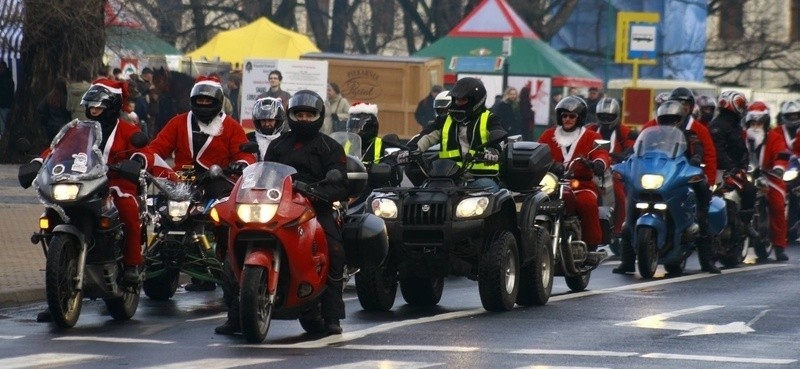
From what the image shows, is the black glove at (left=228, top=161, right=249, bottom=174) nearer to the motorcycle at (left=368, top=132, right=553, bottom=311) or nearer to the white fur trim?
the motorcycle at (left=368, top=132, right=553, bottom=311)

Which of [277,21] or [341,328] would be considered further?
[277,21]

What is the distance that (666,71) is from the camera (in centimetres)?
5853

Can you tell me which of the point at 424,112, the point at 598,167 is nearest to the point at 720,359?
the point at 598,167

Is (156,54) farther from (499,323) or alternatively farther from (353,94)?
(499,323)

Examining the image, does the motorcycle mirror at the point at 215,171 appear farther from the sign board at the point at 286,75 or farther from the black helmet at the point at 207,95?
the sign board at the point at 286,75

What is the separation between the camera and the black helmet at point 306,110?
13.2 m

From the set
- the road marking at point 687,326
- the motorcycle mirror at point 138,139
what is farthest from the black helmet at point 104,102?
the road marking at point 687,326

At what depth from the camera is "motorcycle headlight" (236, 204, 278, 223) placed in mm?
12391

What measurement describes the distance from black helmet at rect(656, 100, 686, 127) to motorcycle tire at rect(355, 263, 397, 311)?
5.53 m

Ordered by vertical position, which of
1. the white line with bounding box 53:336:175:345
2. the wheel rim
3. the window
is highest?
the window

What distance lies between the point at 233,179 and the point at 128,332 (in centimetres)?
235

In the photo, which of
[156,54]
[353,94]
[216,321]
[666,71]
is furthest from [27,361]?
[666,71]

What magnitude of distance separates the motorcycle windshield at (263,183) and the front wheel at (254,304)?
1.54ft

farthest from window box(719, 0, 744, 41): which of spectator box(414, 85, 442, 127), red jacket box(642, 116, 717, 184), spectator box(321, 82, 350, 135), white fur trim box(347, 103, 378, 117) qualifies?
white fur trim box(347, 103, 378, 117)
